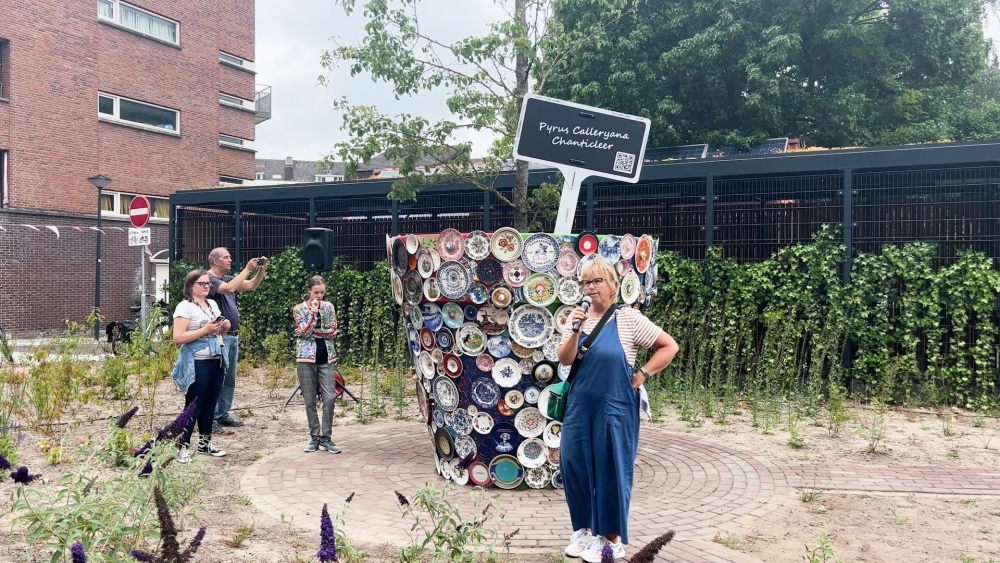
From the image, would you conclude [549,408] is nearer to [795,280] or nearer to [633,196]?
[795,280]

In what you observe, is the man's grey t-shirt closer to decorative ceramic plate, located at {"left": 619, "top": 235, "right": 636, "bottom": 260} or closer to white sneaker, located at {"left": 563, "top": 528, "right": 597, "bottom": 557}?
decorative ceramic plate, located at {"left": 619, "top": 235, "right": 636, "bottom": 260}

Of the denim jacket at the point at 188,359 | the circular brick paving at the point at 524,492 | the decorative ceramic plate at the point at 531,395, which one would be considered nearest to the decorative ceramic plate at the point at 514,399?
the decorative ceramic plate at the point at 531,395

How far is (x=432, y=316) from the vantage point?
18.3 feet

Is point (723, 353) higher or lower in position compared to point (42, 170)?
lower

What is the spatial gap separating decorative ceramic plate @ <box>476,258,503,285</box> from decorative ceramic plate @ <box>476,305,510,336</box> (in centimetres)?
19

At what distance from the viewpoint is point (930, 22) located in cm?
2055

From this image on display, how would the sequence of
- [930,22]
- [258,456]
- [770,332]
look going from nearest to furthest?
[258,456] → [770,332] → [930,22]

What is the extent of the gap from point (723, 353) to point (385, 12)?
599 centimetres

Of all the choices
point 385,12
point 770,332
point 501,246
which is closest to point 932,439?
point 770,332

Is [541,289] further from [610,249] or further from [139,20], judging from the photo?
[139,20]

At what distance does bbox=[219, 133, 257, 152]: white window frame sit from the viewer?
27.8 m

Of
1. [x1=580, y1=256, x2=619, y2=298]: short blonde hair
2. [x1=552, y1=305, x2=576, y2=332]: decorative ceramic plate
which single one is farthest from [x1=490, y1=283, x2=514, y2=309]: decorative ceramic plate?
[x1=580, y1=256, x2=619, y2=298]: short blonde hair

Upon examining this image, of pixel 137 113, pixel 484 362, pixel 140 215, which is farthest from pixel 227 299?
pixel 137 113

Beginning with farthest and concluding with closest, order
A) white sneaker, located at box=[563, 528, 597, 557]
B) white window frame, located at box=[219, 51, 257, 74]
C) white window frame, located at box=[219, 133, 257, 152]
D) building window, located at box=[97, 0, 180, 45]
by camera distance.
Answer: white window frame, located at box=[219, 133, 257, 152]
white window frame, located at box=[219, 51, 257, 74]
building window, located at box=[97, 0, 180, 45]
white sneaker, located at box=[563, 528, 597, 557]
